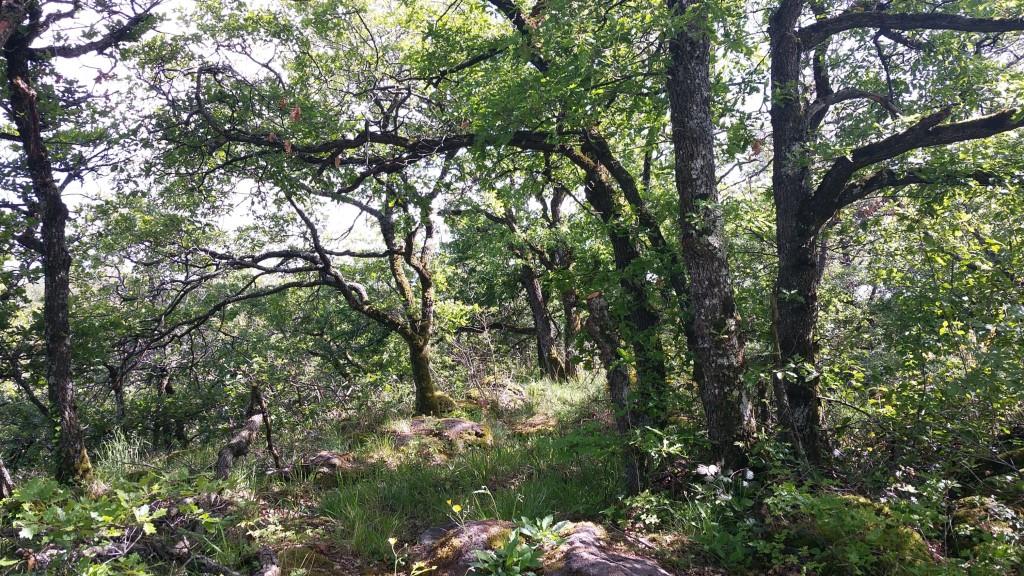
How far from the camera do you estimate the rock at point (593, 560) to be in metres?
3.12

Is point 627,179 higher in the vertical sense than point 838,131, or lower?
lower

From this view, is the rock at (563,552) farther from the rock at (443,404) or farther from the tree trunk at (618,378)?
the rock at (443,404)

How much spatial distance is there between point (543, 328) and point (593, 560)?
10.8 m

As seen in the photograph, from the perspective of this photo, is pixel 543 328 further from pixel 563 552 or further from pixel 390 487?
pixel 563 552

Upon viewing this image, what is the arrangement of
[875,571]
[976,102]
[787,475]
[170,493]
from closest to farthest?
[875,571]
[170,493]
[787,475]
[976,102]

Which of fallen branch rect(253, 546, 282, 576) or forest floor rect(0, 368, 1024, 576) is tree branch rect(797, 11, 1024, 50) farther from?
fallen branch rect(253, 546, 282, 576)

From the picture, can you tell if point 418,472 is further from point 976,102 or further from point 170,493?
point 976,102

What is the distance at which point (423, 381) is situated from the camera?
10.6 meters

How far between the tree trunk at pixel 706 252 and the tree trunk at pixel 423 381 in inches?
260

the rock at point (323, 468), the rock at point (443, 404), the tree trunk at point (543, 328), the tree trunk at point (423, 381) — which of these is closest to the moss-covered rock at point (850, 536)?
the rock at point (323, 468)

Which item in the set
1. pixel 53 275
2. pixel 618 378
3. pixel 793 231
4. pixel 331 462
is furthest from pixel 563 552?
pixel 53 275

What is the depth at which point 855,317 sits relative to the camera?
693 cm

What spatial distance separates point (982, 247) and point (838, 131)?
2.33m

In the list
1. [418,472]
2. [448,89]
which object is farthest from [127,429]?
[448,89]
